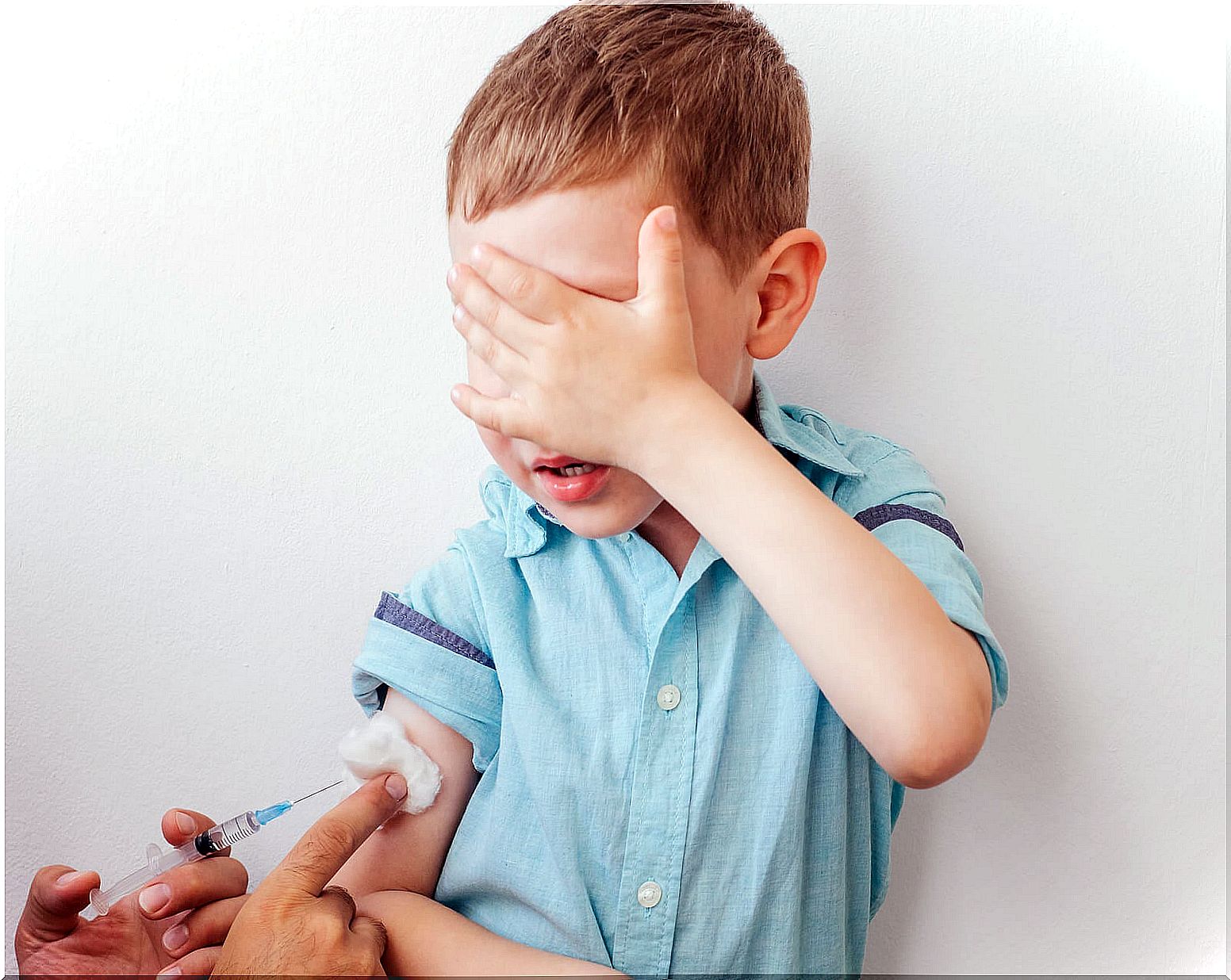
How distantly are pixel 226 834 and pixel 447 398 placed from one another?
0.49 m

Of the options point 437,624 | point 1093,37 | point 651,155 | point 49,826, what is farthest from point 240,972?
point 1093,37

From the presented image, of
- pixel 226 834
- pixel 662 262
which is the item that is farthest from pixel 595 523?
pixel 226 834

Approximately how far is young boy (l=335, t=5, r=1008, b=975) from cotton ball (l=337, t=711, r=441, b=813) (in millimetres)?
25

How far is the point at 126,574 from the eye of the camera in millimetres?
1144

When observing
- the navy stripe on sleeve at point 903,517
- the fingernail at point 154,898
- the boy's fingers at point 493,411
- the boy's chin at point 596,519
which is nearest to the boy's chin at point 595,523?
the boy's chin at point 596,519

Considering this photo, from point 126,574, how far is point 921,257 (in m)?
0.92

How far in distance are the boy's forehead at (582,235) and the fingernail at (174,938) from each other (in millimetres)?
673

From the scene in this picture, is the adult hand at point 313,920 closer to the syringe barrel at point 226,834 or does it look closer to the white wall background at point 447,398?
the syringe barrel at point 226,834

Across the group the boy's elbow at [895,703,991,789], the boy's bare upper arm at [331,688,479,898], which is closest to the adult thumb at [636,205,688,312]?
the boy's elbow at [895,703,991,789]

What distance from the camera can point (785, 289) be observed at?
0.90 m

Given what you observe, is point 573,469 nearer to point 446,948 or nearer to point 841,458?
point 841,458

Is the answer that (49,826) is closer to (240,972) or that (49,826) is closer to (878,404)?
(240,972)

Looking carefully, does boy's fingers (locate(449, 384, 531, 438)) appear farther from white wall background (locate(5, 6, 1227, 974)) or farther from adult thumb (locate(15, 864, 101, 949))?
adult thumb (locate(15, 864, 101, 949))

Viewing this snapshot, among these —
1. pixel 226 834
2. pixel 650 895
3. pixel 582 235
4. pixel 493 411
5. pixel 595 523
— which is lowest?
pixel 650 895
